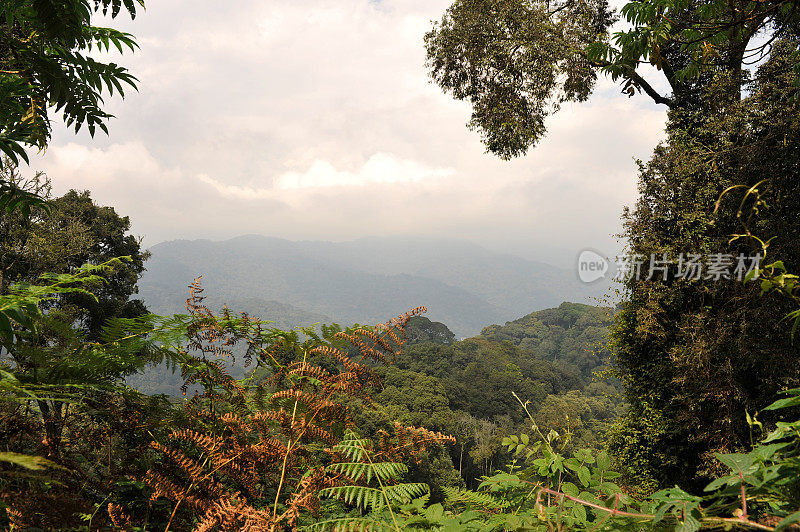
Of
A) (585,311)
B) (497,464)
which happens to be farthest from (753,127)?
(585,311)

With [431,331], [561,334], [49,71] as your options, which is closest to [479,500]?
[49,71]

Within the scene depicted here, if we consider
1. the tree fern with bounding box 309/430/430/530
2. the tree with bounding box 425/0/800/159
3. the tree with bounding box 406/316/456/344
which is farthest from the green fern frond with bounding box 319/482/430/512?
the tree with bounding box 406/316/456/344

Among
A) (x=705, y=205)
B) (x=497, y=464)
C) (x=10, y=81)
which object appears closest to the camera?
(x=10, y=81)

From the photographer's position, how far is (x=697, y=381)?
23.1ft

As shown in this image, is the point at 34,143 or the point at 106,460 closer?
the point at 106,460

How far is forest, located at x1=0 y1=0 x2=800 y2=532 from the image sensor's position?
3.36ft

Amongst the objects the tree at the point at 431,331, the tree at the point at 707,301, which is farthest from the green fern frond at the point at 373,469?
the tree at the point at 431,331

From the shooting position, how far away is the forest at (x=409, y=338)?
1.02 metres

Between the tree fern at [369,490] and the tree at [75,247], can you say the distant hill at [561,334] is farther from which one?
the tree fern at [369,490]

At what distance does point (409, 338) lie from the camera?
7.32 metres

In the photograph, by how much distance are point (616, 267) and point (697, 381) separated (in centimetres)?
281

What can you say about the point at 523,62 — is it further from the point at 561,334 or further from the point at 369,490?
the point at 561,334

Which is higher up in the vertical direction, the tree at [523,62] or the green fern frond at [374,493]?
the tree at [523,62]

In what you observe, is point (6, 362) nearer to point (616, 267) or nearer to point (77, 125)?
point (77, 125)
